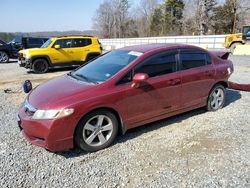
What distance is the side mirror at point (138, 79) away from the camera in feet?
12.9

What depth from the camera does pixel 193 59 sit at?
500 cm

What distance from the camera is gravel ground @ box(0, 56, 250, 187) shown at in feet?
10.2

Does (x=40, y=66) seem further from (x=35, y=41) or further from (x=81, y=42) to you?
(x=35, y=41)

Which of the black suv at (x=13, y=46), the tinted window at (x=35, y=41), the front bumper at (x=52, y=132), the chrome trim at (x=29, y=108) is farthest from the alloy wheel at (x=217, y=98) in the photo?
the tinted window at (x=35, y=41)

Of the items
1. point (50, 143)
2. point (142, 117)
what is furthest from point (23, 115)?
point (142, 117)

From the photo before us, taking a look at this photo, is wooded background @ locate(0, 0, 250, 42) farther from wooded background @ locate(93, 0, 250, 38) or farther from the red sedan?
the red sedan

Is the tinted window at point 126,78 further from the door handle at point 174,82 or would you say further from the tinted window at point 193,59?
the tinted window at point 193,59

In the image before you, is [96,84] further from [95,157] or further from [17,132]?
[17,132]

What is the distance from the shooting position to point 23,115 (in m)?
3.81

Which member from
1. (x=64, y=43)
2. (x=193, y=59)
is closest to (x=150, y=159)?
(x=193, y=59)

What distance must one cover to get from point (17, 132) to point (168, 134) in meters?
2.72

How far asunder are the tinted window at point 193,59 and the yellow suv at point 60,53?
28.0ft

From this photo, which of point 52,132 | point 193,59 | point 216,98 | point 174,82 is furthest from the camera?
point 216,98

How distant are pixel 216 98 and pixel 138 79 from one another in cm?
239
